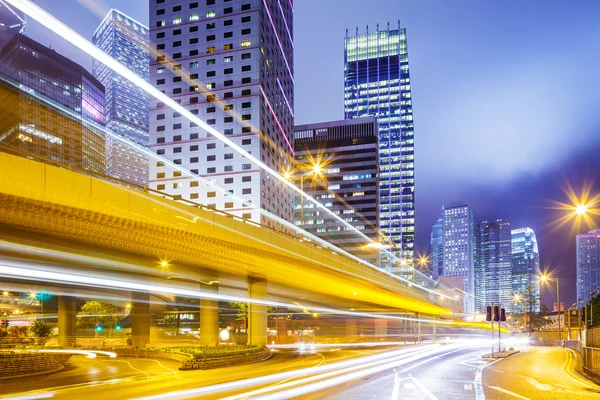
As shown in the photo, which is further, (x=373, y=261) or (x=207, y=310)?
(x=373, y=261)

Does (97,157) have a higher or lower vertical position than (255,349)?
higher

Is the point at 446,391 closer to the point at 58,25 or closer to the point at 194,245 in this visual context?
the point at 194,245

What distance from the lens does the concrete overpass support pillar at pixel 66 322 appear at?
49.6m

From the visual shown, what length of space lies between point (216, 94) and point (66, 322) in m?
69.5

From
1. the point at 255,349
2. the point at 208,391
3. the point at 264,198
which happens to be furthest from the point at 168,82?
the point at 208,391

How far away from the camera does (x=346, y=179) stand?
190125 mm

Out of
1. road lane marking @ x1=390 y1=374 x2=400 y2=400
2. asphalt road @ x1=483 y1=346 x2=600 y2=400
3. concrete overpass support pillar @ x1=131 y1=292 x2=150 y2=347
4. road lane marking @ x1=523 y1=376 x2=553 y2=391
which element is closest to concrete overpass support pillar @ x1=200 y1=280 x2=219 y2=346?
concrete overpass support pillar @ x1=131 y1=292 x2=150 y2=347

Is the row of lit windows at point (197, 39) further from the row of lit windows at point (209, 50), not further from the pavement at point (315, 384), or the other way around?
the pavement at point (315, 384)

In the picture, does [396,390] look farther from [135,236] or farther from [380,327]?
[380,327]

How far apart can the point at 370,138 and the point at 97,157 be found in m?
93.3

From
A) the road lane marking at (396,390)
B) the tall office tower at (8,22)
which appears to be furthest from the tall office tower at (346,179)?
the road lane marking at (396,390)

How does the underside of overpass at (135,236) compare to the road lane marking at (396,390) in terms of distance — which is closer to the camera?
the road lane marking at (396,390)

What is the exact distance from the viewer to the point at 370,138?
621ft

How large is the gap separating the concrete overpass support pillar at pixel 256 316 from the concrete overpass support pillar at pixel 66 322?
17593 mm
